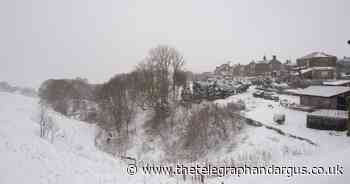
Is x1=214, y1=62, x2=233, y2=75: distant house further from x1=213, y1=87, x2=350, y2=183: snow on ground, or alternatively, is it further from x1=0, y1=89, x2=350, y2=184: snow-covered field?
x1=0, y1=89, x2=350, y2=184: snow-covered field

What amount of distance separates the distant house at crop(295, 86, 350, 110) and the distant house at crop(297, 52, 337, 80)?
61.2 ft

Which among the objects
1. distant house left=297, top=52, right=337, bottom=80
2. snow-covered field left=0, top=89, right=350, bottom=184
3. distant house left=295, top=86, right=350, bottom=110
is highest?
distant house left=297, top=52, right=337, bottom=80

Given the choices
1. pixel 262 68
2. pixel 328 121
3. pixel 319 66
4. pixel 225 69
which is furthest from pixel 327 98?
pixel 225 69

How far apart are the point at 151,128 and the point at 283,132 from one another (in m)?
16.3

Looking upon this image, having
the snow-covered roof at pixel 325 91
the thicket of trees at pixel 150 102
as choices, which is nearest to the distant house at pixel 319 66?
the snow-covered roof at pixel 325 91

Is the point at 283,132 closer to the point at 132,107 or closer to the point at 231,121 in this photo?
the point at 231,121

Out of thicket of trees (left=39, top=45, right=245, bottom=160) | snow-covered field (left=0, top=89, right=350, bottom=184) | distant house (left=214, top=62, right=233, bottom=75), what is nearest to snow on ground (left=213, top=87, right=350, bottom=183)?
snow-covered field (left=0, top=89, right=350, bottom=184)

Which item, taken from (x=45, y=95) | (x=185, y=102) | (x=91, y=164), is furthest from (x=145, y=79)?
(x=45, y=95)

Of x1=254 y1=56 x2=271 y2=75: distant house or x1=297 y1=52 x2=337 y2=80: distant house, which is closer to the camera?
x1=297 y1=52 x2=337 y2=80: distant house

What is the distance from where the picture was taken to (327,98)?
2020 centimetres

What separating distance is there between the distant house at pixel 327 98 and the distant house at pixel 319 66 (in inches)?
735

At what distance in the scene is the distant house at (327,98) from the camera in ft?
66.0

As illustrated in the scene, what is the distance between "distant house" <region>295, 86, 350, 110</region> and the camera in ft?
66.0

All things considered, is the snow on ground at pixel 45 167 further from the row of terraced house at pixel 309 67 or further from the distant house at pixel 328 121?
the row of terraced house at pixel 309 67
